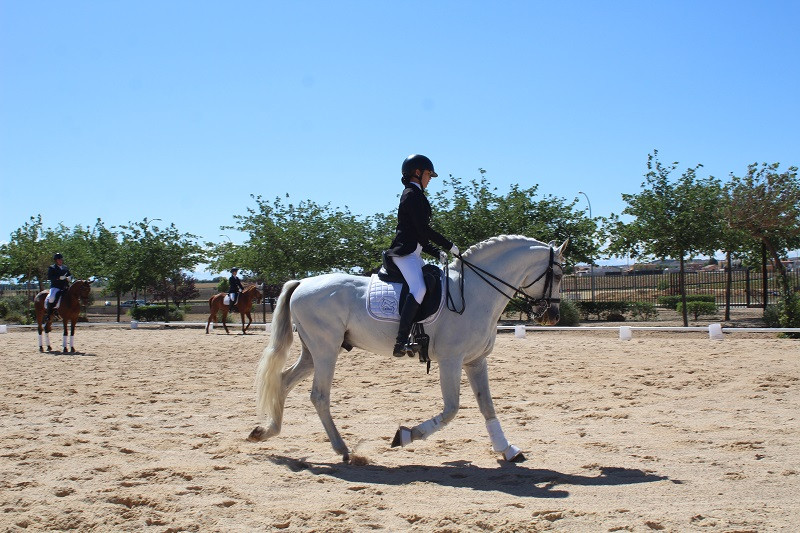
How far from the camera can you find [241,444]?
7.36m

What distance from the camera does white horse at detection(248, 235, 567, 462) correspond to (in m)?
6.87

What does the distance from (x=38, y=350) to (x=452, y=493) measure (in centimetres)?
1741

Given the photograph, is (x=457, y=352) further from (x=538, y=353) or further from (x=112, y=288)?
(x=112, y=288)

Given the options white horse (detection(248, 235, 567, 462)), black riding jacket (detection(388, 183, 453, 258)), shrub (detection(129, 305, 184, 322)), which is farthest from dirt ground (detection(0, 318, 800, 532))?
shrub (detection(129, 305, 184, 322))

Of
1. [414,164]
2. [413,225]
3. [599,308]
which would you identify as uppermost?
[414,164]

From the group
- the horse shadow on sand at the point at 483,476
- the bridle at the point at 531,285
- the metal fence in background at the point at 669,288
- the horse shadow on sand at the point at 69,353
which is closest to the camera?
the horse shadow on sand at the point at 483,476

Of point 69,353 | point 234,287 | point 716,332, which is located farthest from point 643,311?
point 69,353

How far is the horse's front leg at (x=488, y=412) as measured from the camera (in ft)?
21.6

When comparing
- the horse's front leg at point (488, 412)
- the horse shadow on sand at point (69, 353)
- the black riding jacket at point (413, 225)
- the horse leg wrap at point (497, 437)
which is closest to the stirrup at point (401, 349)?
the horse's front leg at point (488, 412)

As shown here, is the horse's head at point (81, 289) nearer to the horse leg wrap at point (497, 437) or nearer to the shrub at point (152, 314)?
the horse leg wrap at point (497, 437)

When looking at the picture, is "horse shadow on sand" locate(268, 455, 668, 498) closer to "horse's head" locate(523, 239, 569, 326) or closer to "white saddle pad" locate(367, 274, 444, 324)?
"white saddle pad" locate(367, 274, 444, 324)

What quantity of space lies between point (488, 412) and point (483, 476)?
0.85 metres

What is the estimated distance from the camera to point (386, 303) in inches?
275

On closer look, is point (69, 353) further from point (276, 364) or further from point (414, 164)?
point (414, 164)
